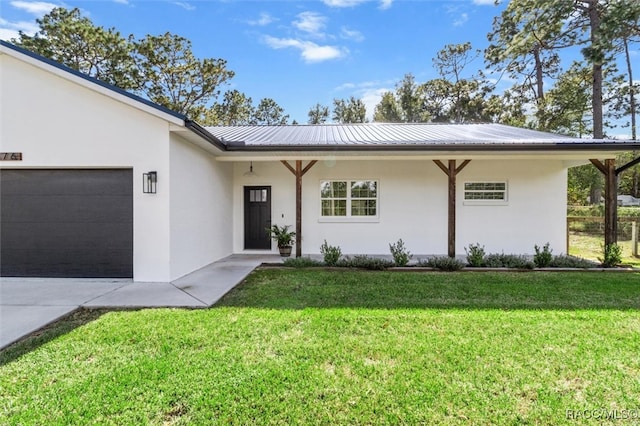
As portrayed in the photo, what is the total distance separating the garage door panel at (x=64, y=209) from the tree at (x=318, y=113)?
26.8m

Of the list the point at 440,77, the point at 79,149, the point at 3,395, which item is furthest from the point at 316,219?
the point at 440,77

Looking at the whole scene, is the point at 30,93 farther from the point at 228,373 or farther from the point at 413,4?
the point at 413,4

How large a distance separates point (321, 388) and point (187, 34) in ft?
82.1

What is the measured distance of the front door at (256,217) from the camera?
954cm

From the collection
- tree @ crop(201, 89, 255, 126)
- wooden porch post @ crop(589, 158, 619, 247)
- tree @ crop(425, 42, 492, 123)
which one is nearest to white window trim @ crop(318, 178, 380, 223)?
wooden porch post @ crop(589, 158, 619, 247)

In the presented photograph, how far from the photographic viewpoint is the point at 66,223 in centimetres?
620

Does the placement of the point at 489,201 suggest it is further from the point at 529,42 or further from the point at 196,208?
the point at 529,42

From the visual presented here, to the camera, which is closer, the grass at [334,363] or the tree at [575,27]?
the grass at [334,363]

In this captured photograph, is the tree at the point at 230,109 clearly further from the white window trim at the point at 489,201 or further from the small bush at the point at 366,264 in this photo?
the small bush at the point at 366,264

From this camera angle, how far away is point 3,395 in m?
2.49

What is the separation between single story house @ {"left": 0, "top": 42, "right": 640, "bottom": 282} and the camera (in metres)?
5.93

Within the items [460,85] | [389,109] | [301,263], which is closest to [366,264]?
[301,263]

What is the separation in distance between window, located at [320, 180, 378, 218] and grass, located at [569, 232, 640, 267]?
6.11 m

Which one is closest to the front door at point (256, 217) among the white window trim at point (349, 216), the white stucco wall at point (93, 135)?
the white window trim at point (349, 216)
